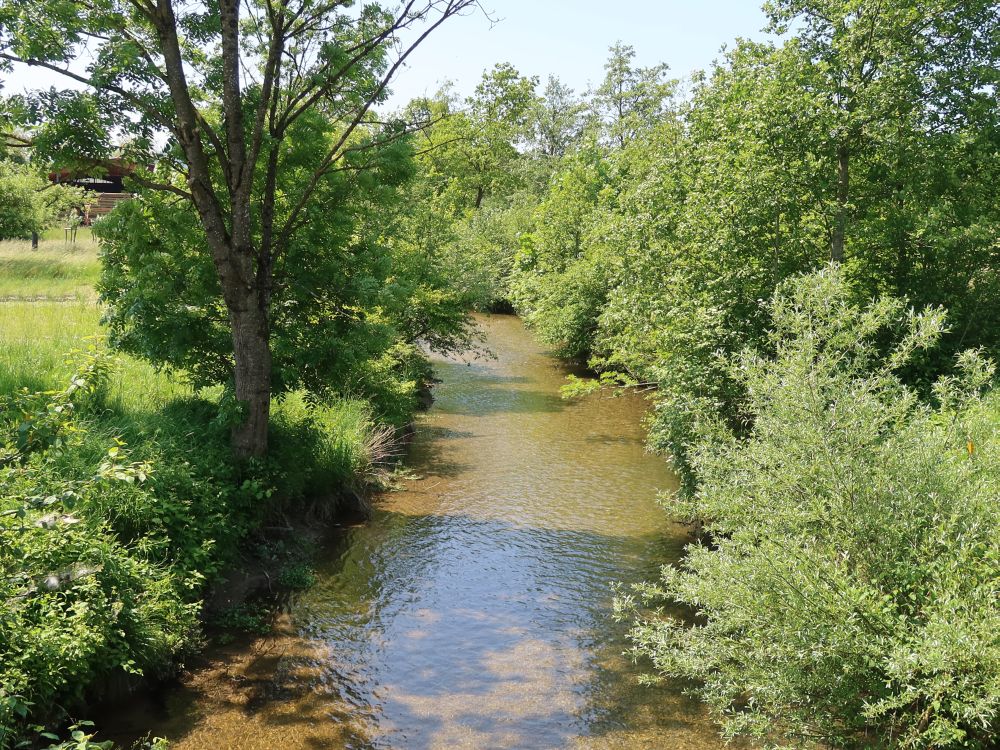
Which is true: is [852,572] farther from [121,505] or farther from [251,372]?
[251,372]

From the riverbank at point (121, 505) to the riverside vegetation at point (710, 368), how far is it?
1.8 inches

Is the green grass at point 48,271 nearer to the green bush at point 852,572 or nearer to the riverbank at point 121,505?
the riverbank at point 121,505

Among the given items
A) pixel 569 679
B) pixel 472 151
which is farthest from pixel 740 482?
pixel 472 151

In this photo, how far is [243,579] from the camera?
9.15 metres

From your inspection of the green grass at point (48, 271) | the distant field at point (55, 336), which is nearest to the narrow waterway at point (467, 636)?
the distant field at point (55, 336)

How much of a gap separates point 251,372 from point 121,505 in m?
2.73

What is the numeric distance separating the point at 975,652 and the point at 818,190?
8.88 meters

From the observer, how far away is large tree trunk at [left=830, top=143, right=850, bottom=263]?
38.1 feet

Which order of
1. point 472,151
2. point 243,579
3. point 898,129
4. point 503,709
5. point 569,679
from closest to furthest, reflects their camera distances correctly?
point 503,709, point 569,679, point 243,579, point 898,129, point 472,151

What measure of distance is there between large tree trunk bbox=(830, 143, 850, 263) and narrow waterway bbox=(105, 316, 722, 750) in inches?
208

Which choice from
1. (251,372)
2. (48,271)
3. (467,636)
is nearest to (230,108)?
(251,372)

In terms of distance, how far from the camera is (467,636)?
8.77 metres

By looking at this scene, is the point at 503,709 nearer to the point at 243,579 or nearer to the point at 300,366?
the point at 243,579

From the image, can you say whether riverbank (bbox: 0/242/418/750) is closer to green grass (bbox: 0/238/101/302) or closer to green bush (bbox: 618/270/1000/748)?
green grass (bbox: 0/238/101/302)
